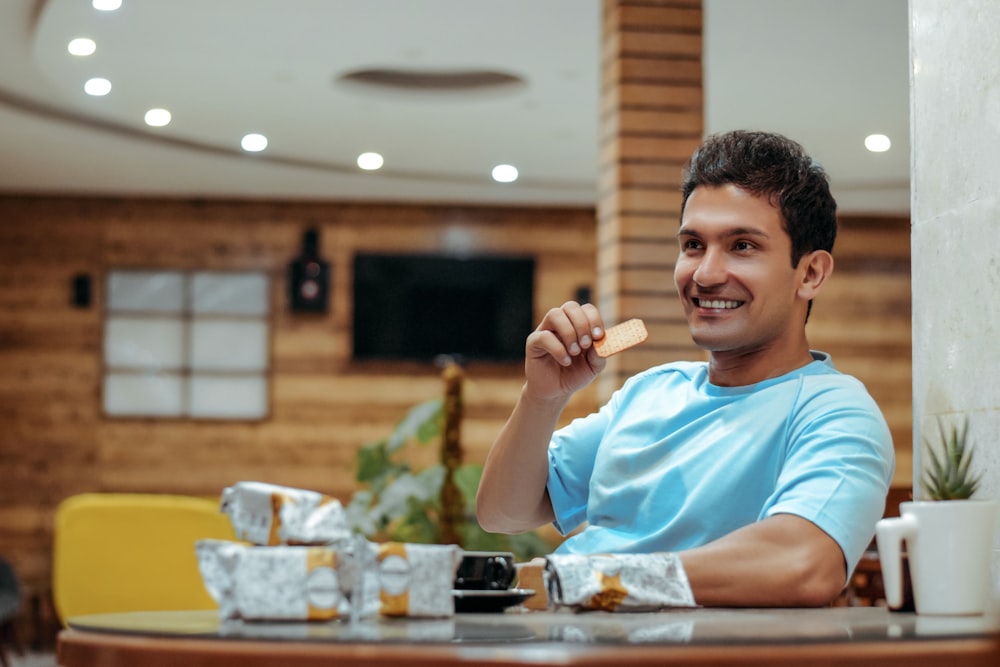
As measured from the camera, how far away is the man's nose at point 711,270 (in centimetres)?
170

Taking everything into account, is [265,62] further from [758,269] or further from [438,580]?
[438,580]

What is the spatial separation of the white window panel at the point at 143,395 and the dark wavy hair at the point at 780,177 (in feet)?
28.5

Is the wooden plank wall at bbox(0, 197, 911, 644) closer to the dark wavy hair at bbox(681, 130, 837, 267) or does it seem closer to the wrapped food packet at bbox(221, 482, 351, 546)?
the dark wavy hair at bbox(681, 130, 837, 267)

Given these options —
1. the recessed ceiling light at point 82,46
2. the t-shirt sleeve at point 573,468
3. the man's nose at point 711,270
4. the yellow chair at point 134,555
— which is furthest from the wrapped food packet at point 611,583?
the yellow chair at point 134,555

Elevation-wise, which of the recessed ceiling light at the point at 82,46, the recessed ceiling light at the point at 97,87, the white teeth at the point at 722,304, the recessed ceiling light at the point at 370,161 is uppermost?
the recessed ceiling light at the point at 82,46

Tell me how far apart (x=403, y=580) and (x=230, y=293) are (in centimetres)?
914

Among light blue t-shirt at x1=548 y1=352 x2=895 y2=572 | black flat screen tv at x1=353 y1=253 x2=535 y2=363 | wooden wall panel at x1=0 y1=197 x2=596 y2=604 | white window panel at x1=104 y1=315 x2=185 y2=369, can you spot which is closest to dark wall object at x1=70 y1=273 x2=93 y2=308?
wooden wall panel at x1=0 y1=197 x2=596 y2=604

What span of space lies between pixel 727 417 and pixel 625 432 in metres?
0.16

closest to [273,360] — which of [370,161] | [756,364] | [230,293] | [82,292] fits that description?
[230,293]

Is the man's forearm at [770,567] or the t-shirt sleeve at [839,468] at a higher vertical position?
the t-shirt sleeve at [839,468]

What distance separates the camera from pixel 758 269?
5.60 feet

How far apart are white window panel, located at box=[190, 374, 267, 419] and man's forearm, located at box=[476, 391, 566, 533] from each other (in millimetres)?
8316

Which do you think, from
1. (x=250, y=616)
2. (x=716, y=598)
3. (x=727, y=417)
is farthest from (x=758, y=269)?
(x=250, y=616)

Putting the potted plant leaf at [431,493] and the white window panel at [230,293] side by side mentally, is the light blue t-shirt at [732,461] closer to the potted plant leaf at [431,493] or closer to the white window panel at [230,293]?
the potted plant leaf at [431,493]
